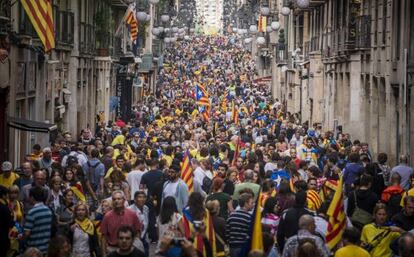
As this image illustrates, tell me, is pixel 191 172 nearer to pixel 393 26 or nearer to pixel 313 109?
pixel 393 26

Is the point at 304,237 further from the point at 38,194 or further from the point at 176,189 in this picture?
the point at 176,189

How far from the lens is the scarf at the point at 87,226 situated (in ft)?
47.7

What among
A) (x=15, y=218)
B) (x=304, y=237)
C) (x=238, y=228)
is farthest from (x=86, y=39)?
(x=304, y=237)

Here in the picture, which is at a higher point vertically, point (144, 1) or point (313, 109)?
point (144, 1)

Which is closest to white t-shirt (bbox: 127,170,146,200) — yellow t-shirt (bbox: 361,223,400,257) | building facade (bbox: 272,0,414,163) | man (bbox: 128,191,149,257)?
man (bbox: 128,191,149,257)

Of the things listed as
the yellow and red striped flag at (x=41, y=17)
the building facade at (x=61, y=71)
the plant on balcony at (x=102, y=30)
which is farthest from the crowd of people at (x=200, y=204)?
the plant on balcony at (x=102, y=30)

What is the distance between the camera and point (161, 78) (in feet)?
317

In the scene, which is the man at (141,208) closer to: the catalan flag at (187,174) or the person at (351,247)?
the catalan flag at (187,174)

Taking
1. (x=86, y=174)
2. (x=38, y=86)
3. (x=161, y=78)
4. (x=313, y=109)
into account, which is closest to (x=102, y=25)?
(x=313, y=109)

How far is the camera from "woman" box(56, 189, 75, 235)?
1467 cm

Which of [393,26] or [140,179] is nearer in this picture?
[140,179]

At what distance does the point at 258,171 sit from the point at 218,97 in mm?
53296

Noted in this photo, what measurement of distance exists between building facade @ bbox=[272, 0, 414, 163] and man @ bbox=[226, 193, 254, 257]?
14941 millimetres

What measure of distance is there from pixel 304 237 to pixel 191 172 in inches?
299
